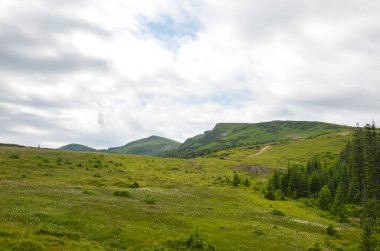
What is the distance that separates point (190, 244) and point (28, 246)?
44.7ft

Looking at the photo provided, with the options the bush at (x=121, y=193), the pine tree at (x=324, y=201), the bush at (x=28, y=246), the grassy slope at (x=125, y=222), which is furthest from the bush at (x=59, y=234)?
the pine tree at (x=324, y=201)

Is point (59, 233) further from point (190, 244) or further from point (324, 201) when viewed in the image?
point (324, 201)

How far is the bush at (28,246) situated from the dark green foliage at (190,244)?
1102cm

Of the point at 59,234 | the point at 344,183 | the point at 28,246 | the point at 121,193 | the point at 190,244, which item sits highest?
the point at 344,183

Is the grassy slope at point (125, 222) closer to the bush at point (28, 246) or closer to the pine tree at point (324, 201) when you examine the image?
the bush at point (28, 246)

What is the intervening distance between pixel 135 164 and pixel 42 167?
44659 millimetres

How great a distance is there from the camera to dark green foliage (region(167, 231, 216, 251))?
3005 centimetres

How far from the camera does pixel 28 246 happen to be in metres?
22.4

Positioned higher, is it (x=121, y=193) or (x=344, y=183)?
(x=344, y=183)

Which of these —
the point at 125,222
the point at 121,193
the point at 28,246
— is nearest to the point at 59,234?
the point at 28,246

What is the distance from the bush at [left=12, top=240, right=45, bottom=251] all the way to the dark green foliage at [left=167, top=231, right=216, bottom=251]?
11.0 meters

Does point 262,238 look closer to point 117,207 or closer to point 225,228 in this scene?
point 225,228

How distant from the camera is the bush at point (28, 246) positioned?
72.2 ft

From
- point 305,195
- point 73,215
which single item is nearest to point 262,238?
point 73,215
